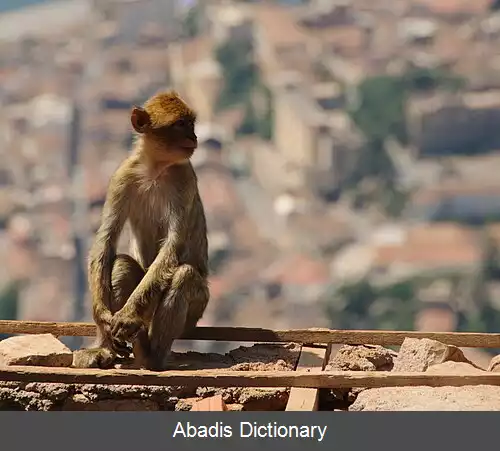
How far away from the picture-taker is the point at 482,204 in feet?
307

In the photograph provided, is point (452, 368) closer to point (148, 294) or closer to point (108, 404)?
point (148, 294)

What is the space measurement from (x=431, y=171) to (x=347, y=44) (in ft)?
64.8

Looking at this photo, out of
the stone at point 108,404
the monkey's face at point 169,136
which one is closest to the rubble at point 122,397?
the stone at point 108,404

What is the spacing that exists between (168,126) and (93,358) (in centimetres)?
168

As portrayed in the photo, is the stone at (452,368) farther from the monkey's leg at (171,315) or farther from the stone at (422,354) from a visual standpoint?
the monkey's leg at (171,315)

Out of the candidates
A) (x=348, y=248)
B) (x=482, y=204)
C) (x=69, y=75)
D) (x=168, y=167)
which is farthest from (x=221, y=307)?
(x=168, y=167)

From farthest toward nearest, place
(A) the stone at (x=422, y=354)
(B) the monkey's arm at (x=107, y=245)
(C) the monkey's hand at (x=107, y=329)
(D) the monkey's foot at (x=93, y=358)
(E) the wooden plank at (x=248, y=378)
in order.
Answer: (B) the monkey's arm at (x=107, y=245), (C) the monkey's hand at (x=107, y=329), (D) the monkey's foot at (x=93, y=358), (A) the stone at (x=422, y=354), (E) the wooden plank at (x=248, y=378)

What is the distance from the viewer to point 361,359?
8031mm

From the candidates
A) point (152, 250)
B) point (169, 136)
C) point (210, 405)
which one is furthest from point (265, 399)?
point (169, 136)

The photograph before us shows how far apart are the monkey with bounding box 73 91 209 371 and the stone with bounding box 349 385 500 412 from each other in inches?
59.2

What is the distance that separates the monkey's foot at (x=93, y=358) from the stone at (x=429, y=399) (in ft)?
5.63

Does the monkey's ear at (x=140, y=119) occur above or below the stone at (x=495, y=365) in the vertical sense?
above

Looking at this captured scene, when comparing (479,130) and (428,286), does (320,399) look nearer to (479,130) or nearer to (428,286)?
(428,286)

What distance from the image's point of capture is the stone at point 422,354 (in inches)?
293
